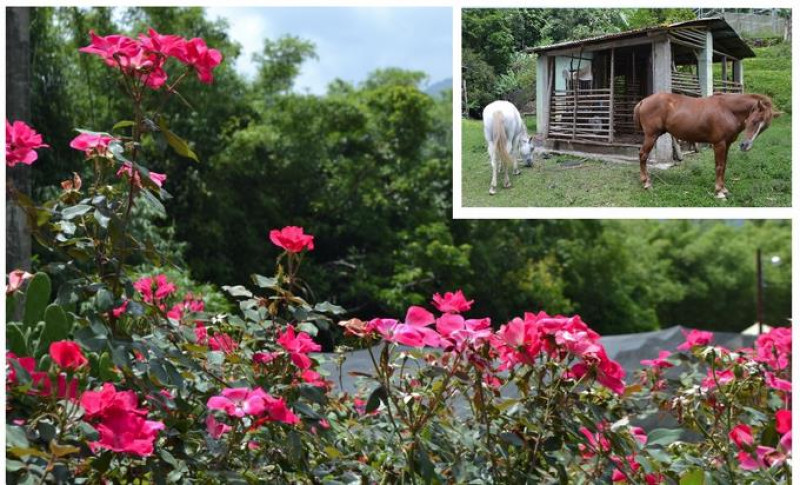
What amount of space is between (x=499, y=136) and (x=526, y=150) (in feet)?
0.38

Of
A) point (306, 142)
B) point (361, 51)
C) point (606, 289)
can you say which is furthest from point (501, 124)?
point (361, 51)

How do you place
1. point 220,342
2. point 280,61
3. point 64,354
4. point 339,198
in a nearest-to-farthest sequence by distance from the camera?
point 64,354 → point 220,342 → point 339,198 → point 280,61

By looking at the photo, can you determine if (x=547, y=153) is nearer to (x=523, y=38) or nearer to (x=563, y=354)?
(x=523, y=38)

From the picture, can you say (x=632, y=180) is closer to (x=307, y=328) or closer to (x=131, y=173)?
(x=307, y=328)

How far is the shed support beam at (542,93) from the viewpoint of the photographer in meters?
1.93

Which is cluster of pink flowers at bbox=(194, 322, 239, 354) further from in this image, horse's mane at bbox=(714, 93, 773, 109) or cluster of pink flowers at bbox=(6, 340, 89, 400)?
horse's mane at bbox=(714, 93, 773, 109)

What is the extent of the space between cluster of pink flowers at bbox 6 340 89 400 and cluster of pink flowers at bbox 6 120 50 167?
31 cm

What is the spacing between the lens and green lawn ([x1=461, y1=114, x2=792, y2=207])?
193cm

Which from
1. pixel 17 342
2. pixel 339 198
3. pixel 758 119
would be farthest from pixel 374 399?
pixel 339 198

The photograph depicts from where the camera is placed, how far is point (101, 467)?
1.08 meters

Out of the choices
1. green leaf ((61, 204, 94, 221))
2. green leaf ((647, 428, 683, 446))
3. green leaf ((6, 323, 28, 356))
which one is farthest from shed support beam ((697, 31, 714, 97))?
green leaf ((6, 323, 28, 356))

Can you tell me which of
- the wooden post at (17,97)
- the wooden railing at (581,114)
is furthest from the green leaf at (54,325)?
the wooden post at (17,97)

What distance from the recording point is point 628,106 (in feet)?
6.26

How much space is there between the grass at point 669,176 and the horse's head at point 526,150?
0.07ft
